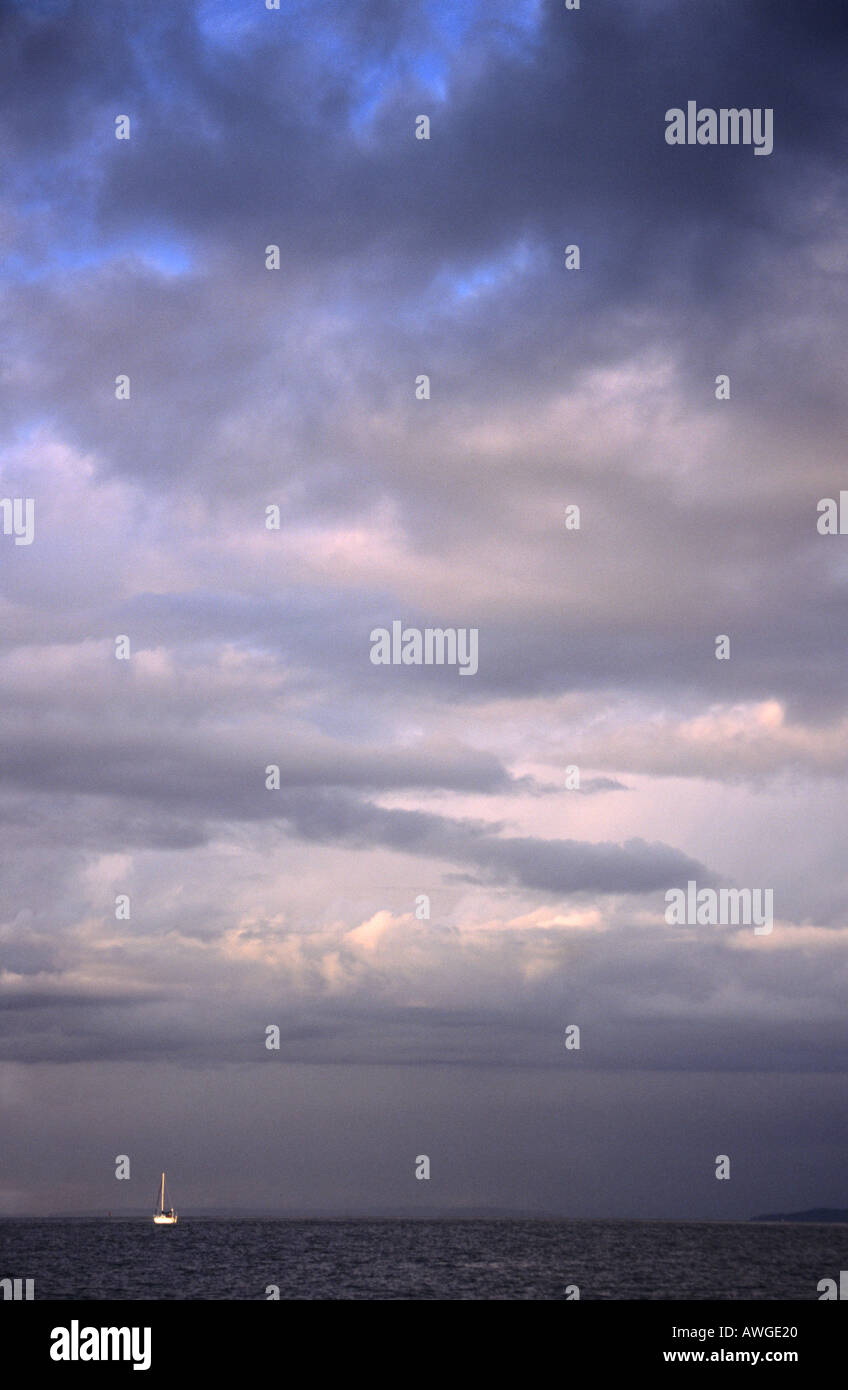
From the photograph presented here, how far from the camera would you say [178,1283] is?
5930 inches
